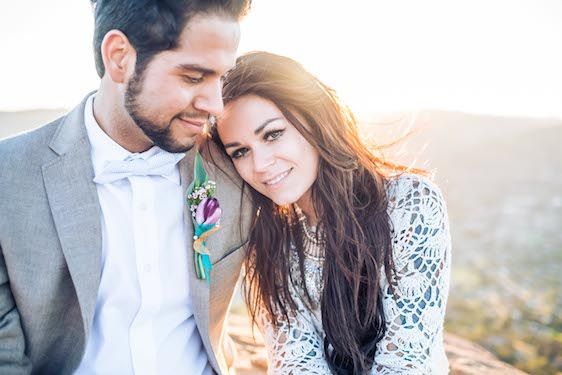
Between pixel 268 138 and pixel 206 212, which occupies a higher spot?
pixel 268 138

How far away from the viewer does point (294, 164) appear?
2855 millimetres

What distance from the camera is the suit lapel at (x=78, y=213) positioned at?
229 centimetres

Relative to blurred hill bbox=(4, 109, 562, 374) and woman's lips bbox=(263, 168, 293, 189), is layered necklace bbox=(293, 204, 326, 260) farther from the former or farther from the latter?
blurred hill bbox=(4, 109, 562, 374)

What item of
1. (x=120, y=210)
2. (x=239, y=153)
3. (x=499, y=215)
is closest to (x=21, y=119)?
(x=239, y=153)


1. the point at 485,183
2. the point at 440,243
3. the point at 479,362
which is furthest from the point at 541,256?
the point at 440,243

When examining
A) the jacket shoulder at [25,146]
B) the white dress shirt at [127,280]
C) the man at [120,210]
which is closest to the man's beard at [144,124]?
the man at [120,210]

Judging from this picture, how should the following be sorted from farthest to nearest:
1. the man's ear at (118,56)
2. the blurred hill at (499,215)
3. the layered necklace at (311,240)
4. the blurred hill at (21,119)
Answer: the blurred hill at (21,119)
the blurred hill at (499,215)
the layered necklace at (311,240)
the man's ear at (118,56)

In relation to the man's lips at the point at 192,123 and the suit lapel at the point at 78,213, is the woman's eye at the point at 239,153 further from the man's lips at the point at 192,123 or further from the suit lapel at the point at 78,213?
the suit lapel at the point at 78,213

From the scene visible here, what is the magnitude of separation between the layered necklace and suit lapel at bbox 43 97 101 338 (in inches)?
44.8

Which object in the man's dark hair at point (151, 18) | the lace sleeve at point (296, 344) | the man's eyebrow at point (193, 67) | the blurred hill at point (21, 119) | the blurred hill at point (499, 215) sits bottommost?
the blurred hill at point (499, 215)

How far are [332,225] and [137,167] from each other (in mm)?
1056

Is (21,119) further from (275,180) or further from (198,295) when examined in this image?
(198,295)

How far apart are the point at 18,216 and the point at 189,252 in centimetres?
73

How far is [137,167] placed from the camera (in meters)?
2.47
